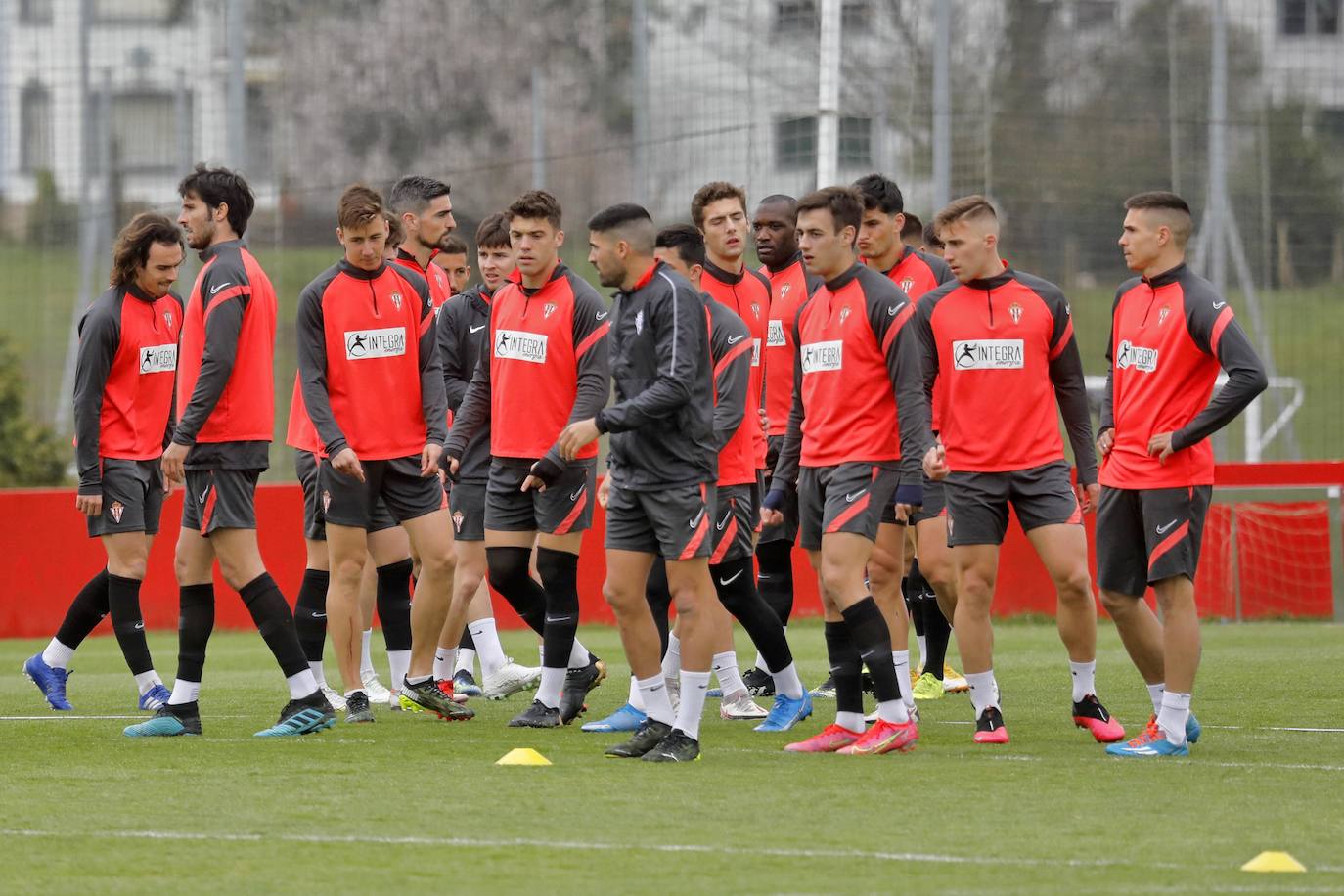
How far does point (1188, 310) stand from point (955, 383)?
1091 millimetres

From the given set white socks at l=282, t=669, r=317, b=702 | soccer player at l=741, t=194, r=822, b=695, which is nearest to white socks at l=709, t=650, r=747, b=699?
soccer player at l=741, t=194, r=822, b=695

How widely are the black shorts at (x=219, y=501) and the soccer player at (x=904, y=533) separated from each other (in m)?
2.89

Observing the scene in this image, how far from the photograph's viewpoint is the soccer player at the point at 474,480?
1014cm

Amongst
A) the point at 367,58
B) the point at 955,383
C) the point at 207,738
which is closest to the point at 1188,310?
the point at 955,383

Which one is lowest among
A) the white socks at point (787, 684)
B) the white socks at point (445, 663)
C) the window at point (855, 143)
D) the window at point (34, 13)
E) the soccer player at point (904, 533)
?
the white socks at point (445, 663)

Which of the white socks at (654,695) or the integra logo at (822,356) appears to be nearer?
A: the white socks at (654,695)

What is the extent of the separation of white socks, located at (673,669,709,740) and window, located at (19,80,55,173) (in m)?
19.5

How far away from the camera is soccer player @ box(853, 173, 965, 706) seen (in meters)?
9.45

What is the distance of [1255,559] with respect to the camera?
17.2 m

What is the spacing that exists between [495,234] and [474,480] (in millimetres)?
1280

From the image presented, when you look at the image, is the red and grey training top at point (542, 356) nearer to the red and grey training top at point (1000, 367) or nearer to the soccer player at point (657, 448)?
the soccer player at point (657, 448)

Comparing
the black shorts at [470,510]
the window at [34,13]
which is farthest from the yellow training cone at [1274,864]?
the window at [34,13]

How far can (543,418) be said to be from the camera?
9141mm

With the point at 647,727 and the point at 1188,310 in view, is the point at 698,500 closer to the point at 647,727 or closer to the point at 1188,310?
the point at 647,727
